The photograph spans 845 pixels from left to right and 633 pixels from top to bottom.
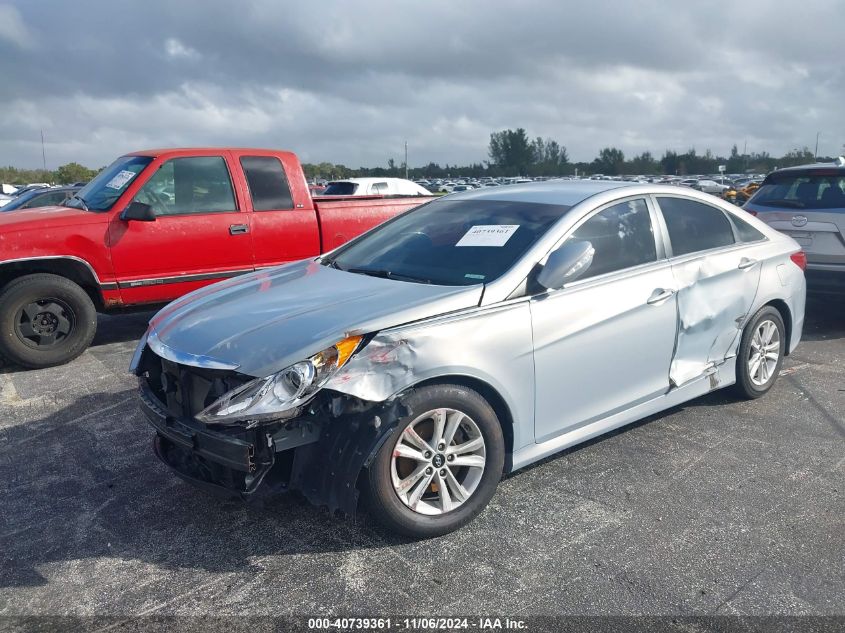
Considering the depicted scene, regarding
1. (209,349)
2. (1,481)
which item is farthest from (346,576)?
(1,481)

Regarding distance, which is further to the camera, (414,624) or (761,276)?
(761,276)

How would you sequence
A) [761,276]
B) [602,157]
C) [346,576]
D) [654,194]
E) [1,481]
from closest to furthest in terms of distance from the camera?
[346,576] < [1,481] < [654,194] < [761,276] < [602,157]

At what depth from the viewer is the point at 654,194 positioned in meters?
4.46

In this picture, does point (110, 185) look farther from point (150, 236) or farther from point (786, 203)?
point (786, 203)

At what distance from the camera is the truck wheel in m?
6.09

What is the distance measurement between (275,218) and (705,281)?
14.0ft

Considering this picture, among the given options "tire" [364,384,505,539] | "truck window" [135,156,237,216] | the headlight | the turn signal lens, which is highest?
"truck window" [135,156,237,216]

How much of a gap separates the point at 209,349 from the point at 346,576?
1164 millimetres

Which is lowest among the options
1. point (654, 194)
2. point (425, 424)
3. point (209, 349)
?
point (425, 424)

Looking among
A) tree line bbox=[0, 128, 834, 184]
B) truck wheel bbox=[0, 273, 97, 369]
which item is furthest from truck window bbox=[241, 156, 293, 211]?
tree line bbox=[0, 128, 834, 184]

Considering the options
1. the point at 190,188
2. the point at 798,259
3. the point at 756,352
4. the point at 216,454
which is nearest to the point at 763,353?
the point at 756,352

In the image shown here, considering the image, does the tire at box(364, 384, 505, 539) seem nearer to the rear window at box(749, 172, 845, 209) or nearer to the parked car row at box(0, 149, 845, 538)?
the parked car row at box(0, 149, 845, 538)

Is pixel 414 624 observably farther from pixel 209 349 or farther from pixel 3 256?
pixel 3 256

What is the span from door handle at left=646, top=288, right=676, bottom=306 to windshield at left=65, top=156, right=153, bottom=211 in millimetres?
4905
